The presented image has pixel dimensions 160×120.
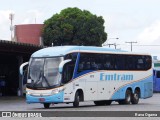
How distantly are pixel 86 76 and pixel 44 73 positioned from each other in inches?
107

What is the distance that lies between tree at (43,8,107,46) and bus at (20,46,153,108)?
51.1m

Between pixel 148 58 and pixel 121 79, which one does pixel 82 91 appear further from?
pixel 148 58

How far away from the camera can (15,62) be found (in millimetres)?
61000

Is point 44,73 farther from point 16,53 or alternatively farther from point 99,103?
point 16,53

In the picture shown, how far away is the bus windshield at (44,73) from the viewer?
87.6ft

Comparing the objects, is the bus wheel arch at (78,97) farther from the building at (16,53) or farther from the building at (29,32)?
the building at (29,32)

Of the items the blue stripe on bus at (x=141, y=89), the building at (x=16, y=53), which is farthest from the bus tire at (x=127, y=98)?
the building at (x=16, y=53)

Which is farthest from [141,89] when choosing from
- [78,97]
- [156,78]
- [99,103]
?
[156,78]

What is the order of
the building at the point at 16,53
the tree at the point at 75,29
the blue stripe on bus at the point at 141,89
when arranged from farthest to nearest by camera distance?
the tree at the point at 75,29
the building at the point at 16,53
the blue stripe on bus at the point at 141,89

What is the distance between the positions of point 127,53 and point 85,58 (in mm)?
4528

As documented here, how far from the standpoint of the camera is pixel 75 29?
3435 inches

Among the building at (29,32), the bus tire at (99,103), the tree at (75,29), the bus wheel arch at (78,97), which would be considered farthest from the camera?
the building at (29,32)

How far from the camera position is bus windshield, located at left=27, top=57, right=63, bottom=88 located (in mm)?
26688

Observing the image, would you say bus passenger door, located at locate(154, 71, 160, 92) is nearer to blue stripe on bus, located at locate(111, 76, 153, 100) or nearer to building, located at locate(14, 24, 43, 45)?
blue stripe on bus, located at locate(111, 76, 153, 100)
